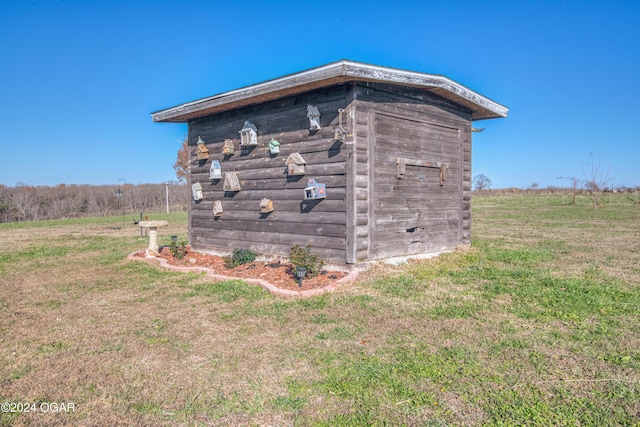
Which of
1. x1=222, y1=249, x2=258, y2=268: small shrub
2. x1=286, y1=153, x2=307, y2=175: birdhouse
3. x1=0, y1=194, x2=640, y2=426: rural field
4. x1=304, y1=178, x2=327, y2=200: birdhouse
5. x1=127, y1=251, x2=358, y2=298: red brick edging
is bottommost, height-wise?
x1=0, y1=194, x2=640, y2=426: rural field

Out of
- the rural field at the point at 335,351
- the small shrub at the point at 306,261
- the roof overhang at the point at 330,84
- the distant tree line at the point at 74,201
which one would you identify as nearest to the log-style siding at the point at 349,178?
the roof overhang at the point at 330,84

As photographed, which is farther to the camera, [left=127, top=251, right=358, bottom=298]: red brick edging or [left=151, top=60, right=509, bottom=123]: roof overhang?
[left=151, top=60, right=509, bottom=123]: roof overhang

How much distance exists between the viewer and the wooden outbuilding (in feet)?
21.9

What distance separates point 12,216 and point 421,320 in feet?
102

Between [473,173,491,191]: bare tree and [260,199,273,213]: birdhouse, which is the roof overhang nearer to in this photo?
[260,199,273,213]: birdhouse

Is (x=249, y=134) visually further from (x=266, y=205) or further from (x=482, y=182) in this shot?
(x=482, y=182)

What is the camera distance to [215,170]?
8.95 m

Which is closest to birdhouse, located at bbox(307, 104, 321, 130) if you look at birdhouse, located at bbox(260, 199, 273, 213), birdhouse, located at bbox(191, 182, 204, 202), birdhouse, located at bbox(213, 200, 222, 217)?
birdhouse, located at bbox(260, 199, 273, 213)

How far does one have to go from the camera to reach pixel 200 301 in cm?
549

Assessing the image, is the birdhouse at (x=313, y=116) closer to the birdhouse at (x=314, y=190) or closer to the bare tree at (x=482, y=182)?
the birdhouse at (x=314, y=190)

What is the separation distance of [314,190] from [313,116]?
50.9 inches

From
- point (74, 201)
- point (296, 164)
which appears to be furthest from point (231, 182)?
point (74, 201)

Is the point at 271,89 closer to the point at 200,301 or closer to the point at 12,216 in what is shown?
the point at 200,301

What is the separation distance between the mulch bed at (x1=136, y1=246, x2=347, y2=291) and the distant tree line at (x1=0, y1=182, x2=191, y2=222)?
16717 millimetres
